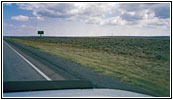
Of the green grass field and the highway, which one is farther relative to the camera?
the green grass field

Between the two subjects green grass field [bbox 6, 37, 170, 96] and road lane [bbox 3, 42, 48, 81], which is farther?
green grass field [bbox 6, 37, 170, 96]

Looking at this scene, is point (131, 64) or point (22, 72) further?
point (131, 64)

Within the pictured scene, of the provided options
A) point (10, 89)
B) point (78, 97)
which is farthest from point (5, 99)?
point (78, 97)

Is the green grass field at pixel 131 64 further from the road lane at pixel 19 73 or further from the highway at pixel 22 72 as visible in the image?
the road lane at pixel 19 73

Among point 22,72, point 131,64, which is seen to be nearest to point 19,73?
point 22,72

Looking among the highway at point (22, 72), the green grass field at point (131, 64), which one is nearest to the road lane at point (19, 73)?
the highway at point (22, 72)

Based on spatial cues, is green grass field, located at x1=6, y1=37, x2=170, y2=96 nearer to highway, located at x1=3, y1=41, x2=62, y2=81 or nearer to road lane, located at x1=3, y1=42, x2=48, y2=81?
highway, located at x1=3, y1=41, x2=62, y2=81

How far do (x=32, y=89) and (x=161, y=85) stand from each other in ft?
20.4

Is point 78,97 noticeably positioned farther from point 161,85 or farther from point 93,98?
point 161,85

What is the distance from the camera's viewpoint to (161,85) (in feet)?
29.4

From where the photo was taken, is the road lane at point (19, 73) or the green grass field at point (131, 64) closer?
the road lane at point (19, 73)

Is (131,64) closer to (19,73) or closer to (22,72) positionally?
(22,72)

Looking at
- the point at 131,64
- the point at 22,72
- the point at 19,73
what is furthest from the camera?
the point at 131,64

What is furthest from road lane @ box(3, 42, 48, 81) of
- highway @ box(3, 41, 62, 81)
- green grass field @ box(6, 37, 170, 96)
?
green grass field @ box(6, 37, 170, 96)
